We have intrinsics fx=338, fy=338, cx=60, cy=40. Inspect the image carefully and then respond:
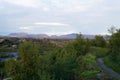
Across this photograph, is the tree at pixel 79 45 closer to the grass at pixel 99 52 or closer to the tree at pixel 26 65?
the grass at pixel 99 52

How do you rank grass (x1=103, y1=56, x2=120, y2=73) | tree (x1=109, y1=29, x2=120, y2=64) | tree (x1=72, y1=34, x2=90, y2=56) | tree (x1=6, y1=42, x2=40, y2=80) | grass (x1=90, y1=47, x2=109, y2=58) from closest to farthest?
tree (x1=6, y1=42, x2=40, y2=80), grass (x1=103, y1=56, x2=120, y2=73), tree (x1=72, y1=34, x2=90, y2=56), tree (x1=109, y1=29, x2=120, y2=64), grass (x1=90, y1=47, x2=109, y2=58)

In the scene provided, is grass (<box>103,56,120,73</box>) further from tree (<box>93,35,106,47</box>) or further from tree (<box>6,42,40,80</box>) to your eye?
tree (<box>93,35,106,47</box>)

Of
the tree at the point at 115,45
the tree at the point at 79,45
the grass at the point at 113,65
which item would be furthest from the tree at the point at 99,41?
the grass at the point at 113,65

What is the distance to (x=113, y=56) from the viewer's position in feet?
300

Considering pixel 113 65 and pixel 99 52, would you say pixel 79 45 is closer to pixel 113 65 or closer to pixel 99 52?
pixel 113 65

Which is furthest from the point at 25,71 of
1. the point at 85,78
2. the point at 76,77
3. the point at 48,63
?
the point at 85,78

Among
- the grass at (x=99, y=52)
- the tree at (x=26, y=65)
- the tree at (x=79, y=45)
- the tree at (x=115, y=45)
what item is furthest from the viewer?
the grass at (x=99, y=52)

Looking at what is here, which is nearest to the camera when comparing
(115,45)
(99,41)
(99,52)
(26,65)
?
Result: (26,65)

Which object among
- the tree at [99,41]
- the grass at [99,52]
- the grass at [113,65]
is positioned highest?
the tree at [99,41]

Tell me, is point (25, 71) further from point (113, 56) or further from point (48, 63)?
point (113, 56)

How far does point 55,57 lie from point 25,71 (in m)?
10.8

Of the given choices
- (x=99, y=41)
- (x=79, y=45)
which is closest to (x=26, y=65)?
(x=79, y=45)

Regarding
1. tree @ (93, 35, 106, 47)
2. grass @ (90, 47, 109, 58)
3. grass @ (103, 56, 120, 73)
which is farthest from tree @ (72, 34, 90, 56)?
tree @ (93, 35, 106, 47)

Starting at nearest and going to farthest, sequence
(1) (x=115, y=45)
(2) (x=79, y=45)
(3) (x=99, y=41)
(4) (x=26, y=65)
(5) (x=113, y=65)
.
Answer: (4) (x=26, y=65) → (5) (x=113, y=65) → (2) (x=79, y=45) → (1) (x=115, y=45) → (3) (x=99, y=41)
